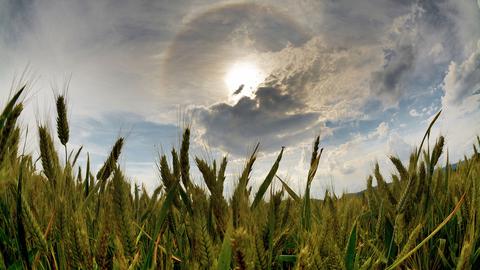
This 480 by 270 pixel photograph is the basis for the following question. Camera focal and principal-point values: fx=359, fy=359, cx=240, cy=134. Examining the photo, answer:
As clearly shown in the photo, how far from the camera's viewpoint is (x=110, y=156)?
2.36 m

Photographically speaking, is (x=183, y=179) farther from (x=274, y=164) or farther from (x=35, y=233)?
(x=35, y=233)

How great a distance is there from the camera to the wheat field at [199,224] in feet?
4.04

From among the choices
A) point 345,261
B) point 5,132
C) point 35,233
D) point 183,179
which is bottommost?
point 345,261

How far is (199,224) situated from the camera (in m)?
1.23

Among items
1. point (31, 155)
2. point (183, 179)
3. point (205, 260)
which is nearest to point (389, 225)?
point (183, 179)

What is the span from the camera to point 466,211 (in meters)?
2.21

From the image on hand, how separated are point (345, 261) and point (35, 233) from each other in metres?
1.11

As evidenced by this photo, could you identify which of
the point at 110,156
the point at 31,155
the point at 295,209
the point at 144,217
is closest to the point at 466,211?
the point at 295,209

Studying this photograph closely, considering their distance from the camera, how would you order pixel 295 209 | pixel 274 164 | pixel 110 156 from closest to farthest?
pixel 274 164
pixel 110 156
pixel 295 209

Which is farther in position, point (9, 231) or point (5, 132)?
point (9, 231)

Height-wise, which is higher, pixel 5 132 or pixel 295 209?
pixel 5 132

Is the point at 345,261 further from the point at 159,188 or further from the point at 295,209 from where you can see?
the point at 159,188

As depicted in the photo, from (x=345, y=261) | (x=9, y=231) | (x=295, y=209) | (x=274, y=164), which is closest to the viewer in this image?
(x=345, y=261)

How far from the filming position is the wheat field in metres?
1.23
